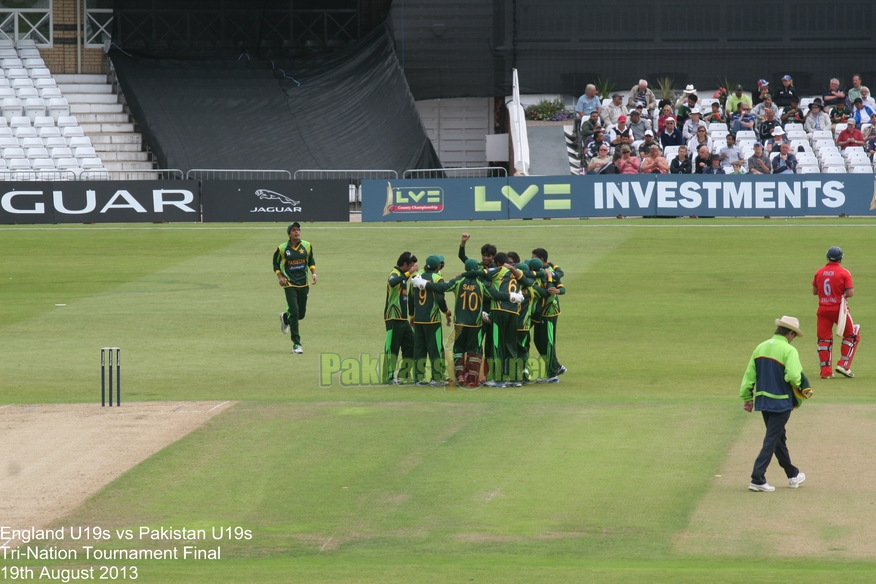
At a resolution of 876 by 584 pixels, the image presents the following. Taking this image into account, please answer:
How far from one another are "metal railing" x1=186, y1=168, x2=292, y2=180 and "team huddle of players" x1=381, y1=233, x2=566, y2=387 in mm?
21637

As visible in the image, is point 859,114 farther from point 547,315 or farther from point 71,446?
point 71,446

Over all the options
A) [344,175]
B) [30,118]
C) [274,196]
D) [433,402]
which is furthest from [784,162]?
[30,118]

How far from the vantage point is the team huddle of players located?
1752 cm

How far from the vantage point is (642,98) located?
40.6 metres

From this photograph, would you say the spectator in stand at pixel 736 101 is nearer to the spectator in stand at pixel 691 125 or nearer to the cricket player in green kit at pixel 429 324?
the spectator in stand at pixel 691 125

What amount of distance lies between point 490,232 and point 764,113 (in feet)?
37.9

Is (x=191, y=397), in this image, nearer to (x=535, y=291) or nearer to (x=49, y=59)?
(x=535, y=291)

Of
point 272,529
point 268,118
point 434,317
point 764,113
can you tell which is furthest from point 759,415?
point 268,118

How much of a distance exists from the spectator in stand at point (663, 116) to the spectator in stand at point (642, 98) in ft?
3.27

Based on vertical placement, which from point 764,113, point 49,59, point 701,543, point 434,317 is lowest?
point 701,543

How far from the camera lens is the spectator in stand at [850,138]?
38875 mm

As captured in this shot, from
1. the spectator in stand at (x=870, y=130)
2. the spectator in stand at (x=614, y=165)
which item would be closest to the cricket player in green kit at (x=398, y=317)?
the spectator in stand at (x=614, y=165)

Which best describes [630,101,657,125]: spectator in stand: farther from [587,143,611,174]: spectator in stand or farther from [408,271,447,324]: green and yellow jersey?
[408,271,447,324]: green and yellow jersey

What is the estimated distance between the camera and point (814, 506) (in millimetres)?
11641
